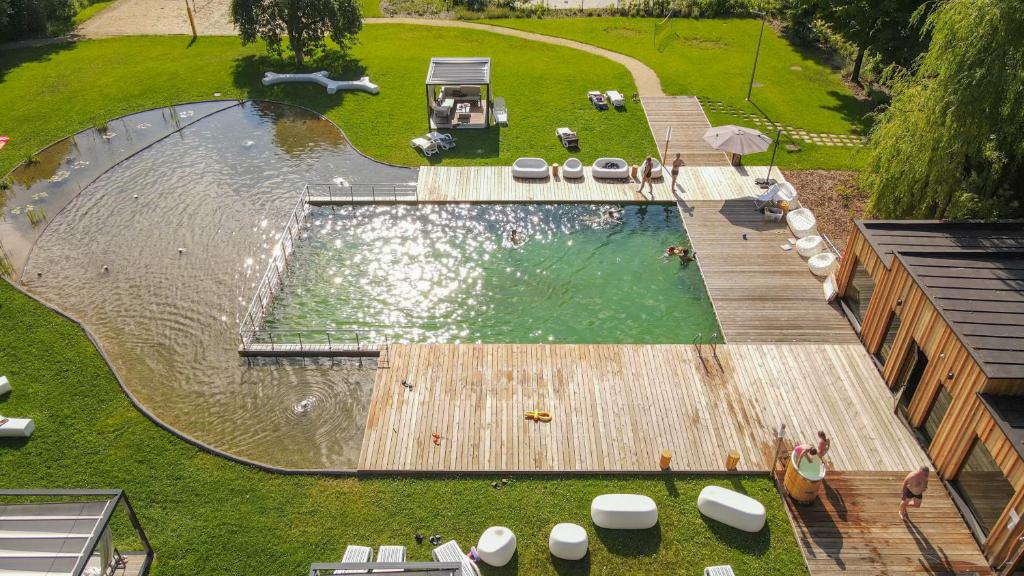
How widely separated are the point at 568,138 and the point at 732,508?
23.8 metres

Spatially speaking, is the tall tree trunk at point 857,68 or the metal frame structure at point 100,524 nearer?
the metal frame structure at point 100,524

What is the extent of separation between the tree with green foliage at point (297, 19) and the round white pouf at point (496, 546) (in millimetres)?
37869

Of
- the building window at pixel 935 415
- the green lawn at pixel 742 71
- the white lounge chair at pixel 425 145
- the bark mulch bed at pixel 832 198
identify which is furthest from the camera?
the green lawn at pixel 742 71

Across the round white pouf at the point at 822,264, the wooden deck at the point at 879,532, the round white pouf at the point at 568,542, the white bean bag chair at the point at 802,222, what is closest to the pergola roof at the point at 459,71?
the white bean bag chair at the point at 802,222

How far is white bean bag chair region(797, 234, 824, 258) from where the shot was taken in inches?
1057

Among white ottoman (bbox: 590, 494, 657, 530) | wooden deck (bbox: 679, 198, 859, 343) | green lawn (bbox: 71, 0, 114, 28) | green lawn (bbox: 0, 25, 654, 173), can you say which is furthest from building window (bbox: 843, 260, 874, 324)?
green lawn (bbox: 71, 0, 114, 28)

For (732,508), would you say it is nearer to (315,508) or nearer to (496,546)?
(496,546)

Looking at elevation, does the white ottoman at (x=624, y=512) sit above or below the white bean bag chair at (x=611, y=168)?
below

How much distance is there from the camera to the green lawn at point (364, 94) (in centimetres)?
3619

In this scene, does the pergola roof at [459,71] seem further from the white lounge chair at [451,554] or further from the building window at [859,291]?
the white lounge chair at [451,554]

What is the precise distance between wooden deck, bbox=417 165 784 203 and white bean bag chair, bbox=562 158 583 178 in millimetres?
306

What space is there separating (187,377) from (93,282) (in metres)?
8.22

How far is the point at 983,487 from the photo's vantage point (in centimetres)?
1644

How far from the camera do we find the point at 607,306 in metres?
25.1
